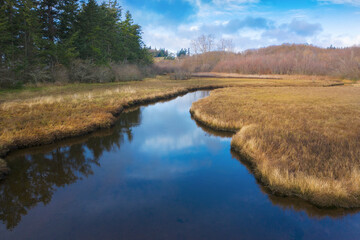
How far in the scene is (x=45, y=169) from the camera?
8.29 metres

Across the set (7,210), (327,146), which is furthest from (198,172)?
(7,210)

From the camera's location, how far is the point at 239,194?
6.76 meters

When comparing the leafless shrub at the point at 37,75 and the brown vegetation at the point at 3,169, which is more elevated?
the leafless shrub at the point at 37,75

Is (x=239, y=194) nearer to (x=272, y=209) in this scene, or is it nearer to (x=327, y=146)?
(x=272, y=209)

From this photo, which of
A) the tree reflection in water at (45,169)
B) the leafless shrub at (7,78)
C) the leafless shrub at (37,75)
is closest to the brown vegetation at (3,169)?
the tree reflection in water at (45,169)

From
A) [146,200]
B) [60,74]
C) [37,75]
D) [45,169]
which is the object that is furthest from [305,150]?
[60,74]

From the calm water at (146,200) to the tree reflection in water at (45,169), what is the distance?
3 centimetres

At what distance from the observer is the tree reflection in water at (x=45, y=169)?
6.17m

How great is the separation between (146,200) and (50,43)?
3043 centimetres

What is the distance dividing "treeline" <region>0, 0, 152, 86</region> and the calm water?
21.8 meters

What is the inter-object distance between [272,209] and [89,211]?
513 centimetres

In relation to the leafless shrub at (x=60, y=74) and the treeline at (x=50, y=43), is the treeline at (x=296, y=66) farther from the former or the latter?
the leafless shrub at (x=60, y=74)

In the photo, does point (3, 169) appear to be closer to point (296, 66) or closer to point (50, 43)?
point (50, 43)

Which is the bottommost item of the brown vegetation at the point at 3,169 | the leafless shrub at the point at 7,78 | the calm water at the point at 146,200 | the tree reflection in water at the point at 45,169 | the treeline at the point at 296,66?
the calm water at the point at 146,200
